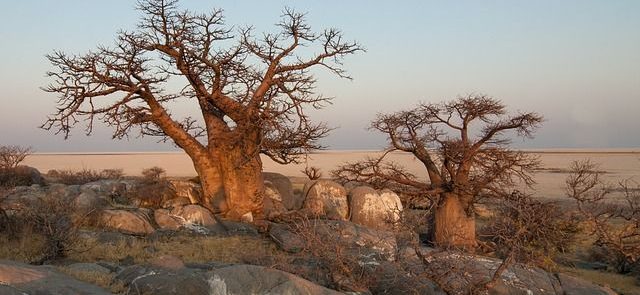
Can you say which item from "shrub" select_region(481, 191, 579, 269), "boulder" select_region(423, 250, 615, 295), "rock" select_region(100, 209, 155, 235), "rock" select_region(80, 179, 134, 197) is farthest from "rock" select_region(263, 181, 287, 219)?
"boulder" select_region(423, 250, 615, 295)

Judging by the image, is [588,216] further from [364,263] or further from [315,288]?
[315,288]

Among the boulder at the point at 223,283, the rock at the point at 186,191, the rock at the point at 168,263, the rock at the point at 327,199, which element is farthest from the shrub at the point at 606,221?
the rock at the point at 186,191

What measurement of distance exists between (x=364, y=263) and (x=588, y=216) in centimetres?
712

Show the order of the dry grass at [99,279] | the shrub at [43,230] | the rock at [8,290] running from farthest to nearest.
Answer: the shrub at [43,230] → the dry grass at [99,279] → the rock at [8,290]

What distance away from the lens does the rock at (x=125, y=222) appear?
14633 millimetres

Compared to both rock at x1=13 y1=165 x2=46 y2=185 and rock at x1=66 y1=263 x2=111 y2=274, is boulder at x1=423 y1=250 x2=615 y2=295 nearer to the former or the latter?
rock at x1=66 y1=263 x2=111 y2=274

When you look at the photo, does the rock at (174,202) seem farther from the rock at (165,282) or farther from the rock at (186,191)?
the rock at (165,282)

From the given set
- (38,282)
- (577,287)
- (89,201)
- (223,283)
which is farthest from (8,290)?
(89,201)

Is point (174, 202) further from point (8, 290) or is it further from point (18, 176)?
point (8, 290)

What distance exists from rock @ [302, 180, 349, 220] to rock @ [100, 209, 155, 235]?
15.7 feet

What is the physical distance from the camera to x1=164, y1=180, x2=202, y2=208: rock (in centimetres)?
1862

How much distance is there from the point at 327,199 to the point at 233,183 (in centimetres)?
286

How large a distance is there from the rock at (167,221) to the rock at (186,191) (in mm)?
2596

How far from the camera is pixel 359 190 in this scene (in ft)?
59.1
